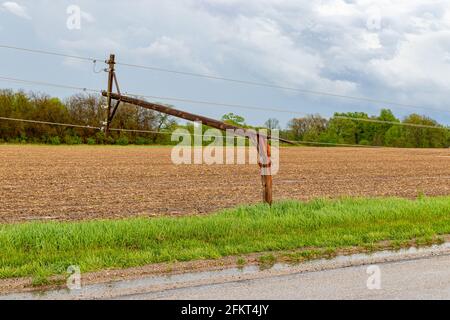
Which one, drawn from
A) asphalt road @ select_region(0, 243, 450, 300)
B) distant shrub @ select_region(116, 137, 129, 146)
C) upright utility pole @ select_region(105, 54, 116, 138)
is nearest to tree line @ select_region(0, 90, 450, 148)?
distant shrub @ select_region(116, 137, 129, 146)

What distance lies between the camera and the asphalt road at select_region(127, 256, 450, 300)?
5473 millimetres

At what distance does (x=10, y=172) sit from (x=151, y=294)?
23667mm

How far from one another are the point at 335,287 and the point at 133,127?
27.6 m

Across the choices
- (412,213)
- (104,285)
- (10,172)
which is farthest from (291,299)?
(10,172)

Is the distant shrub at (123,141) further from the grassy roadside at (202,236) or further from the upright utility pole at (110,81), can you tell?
the grassy roadside at (202,236)

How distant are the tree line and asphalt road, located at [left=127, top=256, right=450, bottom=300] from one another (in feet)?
63.7

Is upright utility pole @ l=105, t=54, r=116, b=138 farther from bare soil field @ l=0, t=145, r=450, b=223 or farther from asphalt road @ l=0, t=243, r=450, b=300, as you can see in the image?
asphalt road @ l=0, t=243, r=450, b=300

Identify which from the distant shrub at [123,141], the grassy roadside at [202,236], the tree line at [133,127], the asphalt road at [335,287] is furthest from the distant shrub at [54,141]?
the asphalt road at [335,287]

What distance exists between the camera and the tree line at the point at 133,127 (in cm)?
3722

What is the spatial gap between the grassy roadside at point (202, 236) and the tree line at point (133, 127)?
1576 centimetres

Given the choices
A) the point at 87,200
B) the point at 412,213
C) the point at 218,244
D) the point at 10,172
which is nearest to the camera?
the point at 218,244

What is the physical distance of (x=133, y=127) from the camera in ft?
106
